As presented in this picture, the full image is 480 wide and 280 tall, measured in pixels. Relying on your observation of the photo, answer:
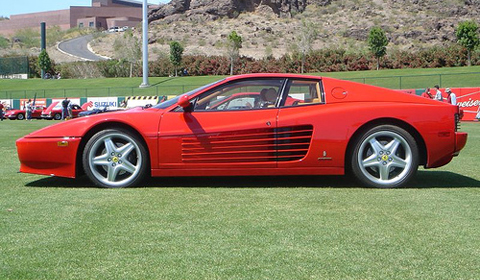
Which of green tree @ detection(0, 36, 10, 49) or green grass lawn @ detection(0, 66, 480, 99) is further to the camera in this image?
green tree @ detection(0, 36, 10, 49)

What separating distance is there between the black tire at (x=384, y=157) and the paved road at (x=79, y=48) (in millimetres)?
84805

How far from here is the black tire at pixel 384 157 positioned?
5.57m

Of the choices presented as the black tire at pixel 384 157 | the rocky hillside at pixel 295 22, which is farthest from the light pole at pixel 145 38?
the black tire at pixel 384 157

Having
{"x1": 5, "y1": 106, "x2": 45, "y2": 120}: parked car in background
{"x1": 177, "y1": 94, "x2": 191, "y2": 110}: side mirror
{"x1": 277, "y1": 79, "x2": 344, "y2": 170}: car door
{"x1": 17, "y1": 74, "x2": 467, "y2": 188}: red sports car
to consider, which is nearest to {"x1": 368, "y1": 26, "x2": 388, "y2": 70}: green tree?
{"x1": 5, "y1": 106, "x2": 45, "y2": 120}: parked car in background

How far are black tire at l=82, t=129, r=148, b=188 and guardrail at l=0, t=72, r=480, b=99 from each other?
98.3 feet

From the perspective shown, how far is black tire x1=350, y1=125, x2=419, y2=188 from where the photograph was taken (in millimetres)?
5566

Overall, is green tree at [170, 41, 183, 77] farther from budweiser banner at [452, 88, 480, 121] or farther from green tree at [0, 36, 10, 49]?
green tree at [0, 36, 10, 49]

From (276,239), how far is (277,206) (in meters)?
1.10

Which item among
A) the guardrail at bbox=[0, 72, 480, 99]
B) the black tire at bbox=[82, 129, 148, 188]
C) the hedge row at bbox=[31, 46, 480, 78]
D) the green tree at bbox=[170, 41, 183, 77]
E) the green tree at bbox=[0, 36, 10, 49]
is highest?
the green tree at bbox=[0, 36, 10, 49]

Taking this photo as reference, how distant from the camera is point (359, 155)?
219 inches

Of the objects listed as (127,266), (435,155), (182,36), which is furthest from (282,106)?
(182,36)

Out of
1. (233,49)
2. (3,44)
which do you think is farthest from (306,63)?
(3,44)

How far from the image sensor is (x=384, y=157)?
18.3ft

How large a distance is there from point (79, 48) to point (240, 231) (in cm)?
10022
